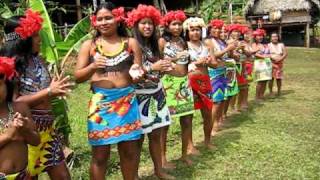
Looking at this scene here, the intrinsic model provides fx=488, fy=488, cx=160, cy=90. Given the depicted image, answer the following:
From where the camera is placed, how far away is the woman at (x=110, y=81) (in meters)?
4.13

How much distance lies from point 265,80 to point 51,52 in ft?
24.6

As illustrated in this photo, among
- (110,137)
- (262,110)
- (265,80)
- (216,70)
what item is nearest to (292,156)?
(216,70)

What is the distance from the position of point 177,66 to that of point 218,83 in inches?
72.1

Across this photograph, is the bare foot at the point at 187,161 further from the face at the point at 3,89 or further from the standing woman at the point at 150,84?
the face at the point at 3,89

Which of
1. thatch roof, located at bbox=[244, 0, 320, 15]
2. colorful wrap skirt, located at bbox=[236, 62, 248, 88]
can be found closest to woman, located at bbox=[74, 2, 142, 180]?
colorful wrap skirt, located at bbox=[236, 62, 248, 88]

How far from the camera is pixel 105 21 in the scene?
4.14 metres

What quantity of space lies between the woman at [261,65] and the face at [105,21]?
762cm

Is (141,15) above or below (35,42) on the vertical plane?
above

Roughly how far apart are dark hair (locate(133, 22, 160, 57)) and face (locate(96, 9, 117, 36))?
0.78 meters

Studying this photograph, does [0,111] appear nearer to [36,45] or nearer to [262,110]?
A: [36,45]

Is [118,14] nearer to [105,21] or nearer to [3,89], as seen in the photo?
[105,21]

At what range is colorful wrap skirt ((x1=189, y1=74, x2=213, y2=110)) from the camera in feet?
20.4

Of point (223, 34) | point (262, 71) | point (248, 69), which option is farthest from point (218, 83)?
point (262, 71)

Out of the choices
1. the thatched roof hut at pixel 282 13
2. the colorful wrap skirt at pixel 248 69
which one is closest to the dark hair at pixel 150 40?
the colorful wrap skirt at pixel 248 69
